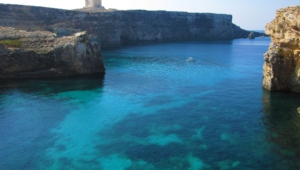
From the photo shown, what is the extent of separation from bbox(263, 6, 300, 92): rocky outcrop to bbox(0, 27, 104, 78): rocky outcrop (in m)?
37.0

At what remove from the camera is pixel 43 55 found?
58.2 metres

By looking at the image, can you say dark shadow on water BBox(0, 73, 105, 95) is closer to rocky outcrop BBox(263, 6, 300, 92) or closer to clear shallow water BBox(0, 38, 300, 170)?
clear shallow water BBox(0, 38, 300, 170)

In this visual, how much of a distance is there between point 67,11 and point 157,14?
67.4 meters

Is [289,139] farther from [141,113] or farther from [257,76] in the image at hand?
[257,76]

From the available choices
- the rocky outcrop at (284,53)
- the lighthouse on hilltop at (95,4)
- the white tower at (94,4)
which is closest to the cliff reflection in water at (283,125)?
the rocky outcrop at (284,53)

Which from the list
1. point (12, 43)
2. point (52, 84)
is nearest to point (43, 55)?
point (12, 43)

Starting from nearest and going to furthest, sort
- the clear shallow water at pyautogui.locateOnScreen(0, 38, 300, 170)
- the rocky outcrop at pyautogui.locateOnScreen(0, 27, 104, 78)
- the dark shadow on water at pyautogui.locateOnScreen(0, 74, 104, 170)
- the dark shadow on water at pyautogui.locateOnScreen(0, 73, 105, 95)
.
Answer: the clear shallow water at pyautogui.locateOnScreen(0, 38, 300, 170), the dark shadow on water at pyautogui.locateOnScreen(0, 74, 104, 170), the dark shadow on water at pyautogui.locateOnScreen(0, 73, 105, 95), the rocky outcrop at pyautogui.locateOnScreen(0, 27, 104, 78)

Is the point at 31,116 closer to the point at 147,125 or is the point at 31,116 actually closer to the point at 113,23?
the point at 147,125

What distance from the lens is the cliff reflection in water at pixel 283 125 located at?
26656 mm

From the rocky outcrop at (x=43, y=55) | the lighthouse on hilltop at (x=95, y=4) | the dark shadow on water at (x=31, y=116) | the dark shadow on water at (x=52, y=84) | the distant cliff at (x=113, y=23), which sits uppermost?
the lighthouse on hilltop at (x=95, y=4)

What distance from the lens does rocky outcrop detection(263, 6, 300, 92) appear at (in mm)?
41156

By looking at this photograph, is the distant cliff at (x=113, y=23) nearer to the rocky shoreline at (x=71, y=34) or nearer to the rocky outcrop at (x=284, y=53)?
the rocky shoreline at (x=71, y=34)

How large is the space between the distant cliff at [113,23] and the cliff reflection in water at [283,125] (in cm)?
7323

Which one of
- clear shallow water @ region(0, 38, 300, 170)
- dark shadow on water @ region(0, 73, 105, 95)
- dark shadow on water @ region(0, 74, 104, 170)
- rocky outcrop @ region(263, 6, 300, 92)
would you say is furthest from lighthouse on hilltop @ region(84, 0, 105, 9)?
rocky outcrop @ region(263, 6, 300, 92)
